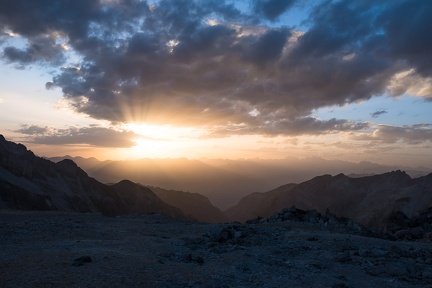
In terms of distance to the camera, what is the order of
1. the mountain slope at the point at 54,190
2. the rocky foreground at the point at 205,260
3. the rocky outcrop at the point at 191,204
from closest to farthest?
the rocky foreground at the point at 205,260 → the mountain slope at the point at 54,190 → the rocky outcrop at the point at 191,204

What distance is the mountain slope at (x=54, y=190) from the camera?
74500 mm

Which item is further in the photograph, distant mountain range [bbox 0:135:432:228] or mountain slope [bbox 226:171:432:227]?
mountain slope [bbox 226:171:432:227]

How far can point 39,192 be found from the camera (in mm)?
80875

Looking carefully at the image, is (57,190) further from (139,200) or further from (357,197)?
(357,197)

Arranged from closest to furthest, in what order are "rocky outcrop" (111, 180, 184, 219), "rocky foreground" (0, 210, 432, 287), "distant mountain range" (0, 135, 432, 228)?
"rocky foreground" (0, 210, 432, 287), "distant mountain range" (0, 135, 432, 228), "rocky outcrop" (111, 180, 184, 219)

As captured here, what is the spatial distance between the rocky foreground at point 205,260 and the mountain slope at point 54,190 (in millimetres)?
58245

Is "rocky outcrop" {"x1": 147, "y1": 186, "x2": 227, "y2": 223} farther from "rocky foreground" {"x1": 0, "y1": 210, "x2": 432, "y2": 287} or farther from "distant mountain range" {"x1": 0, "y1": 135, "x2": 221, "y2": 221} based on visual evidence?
"rocky foreground" {"x1": 0, "y1": 210, "x2": 432, "y2": 287}

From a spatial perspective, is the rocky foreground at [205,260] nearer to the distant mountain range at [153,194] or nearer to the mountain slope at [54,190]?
the distant mountain range at [153,194]

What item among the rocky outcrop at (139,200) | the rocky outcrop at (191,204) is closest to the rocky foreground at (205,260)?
the rocky outcrop at (139,200)

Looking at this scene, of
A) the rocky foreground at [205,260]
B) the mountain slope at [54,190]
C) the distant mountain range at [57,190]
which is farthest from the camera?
the distant mountain range at [57,190]

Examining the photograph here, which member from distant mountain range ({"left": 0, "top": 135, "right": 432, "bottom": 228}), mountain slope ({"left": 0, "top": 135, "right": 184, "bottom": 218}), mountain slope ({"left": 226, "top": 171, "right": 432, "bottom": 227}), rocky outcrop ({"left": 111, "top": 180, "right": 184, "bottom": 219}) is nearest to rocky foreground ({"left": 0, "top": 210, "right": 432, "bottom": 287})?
distant mountain range ({"left": 0, "top": 135, "right": 432, "bottom": 228})

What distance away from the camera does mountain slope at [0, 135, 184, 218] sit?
74500 millimetres

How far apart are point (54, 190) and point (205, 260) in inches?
3174

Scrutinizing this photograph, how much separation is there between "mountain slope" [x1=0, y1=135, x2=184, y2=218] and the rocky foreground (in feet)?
191
